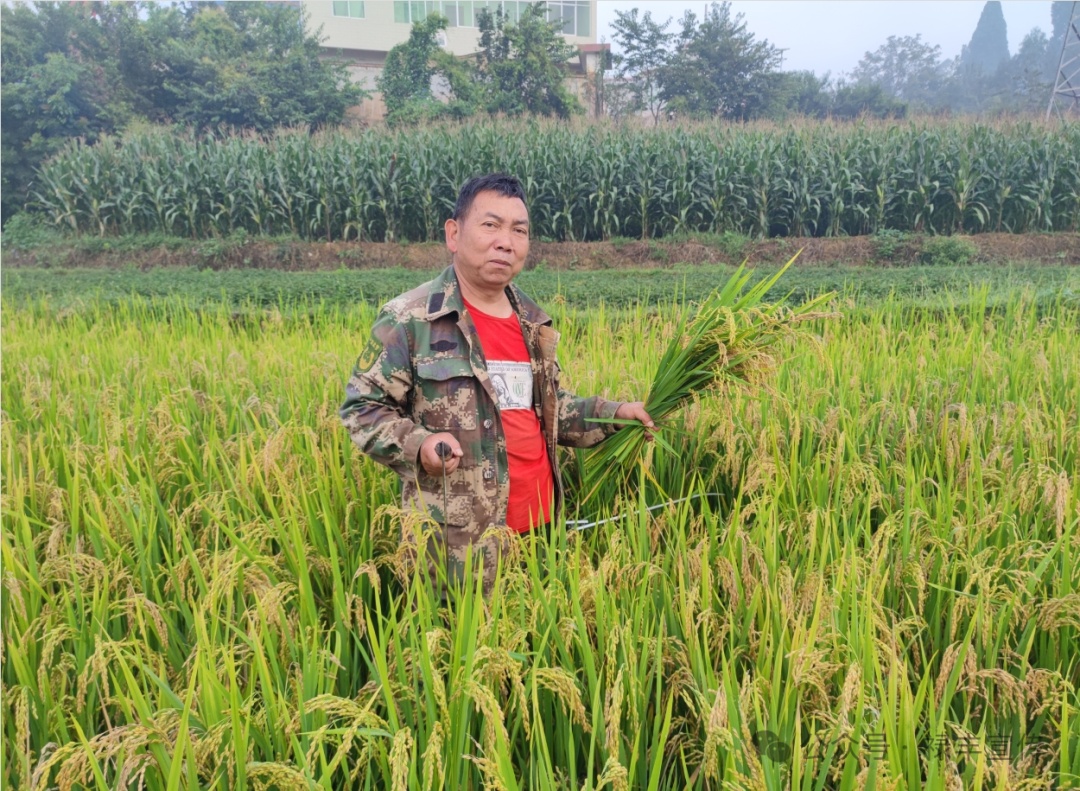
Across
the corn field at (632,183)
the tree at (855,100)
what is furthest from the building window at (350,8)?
the corn field at (632,183)

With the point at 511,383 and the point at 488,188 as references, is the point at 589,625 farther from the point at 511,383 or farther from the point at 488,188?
the point at 488,188

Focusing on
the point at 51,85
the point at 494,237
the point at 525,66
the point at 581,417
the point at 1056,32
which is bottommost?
the point at 581,417

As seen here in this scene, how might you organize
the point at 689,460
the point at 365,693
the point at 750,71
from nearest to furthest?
the point at 365,693 → the point at 689,460 → the point at 750,71

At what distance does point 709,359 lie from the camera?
2.04 m

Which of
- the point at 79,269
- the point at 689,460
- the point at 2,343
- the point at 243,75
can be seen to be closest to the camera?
the point at 689,460

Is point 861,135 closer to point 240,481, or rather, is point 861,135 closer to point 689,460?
point 689,460

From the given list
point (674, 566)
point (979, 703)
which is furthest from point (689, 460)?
point (979, 703)

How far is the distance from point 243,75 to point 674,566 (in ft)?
75.9

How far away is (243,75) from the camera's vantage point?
69.6 ft

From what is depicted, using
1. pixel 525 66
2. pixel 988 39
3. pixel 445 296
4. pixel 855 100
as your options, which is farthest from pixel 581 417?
pixel 988 39

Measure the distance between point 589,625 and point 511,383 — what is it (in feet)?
2.35

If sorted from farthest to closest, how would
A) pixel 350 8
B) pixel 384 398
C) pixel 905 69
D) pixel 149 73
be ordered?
pixel 905 69
pixel 350 8
pixel 149 73
pixel 384 398

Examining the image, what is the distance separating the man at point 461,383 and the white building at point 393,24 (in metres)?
30.4

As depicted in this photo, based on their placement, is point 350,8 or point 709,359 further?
point 350,8
